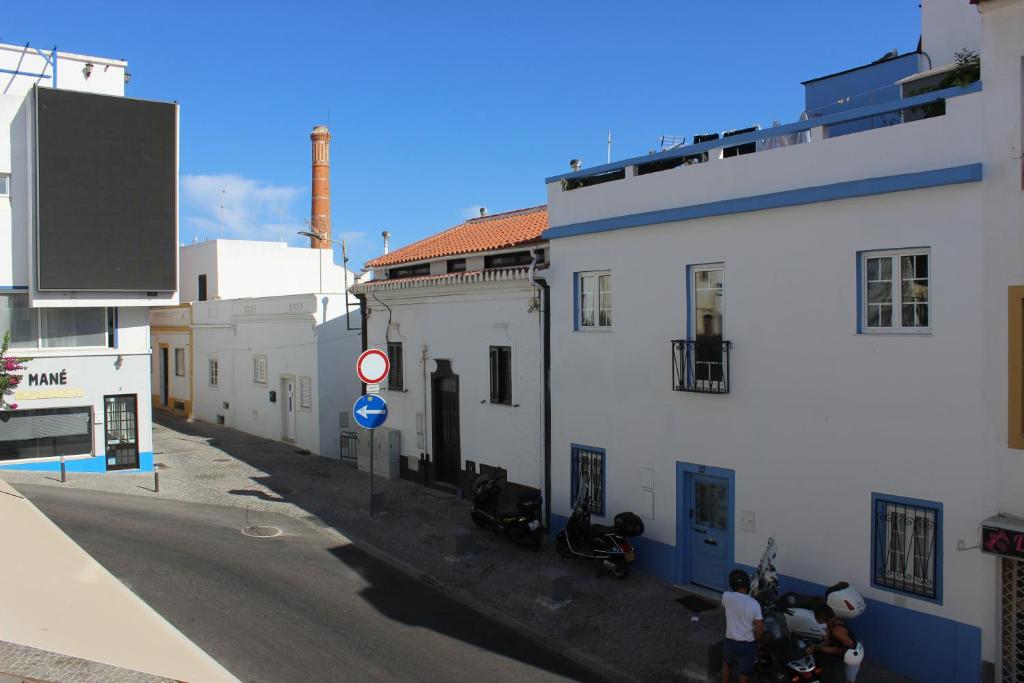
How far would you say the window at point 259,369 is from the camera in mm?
24516

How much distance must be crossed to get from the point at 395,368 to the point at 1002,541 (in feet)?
43.9

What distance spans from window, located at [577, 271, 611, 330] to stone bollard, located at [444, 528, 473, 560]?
163 inches

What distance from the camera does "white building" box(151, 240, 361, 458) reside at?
2165cm

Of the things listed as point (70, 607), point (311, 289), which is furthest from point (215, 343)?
point (70, 607)

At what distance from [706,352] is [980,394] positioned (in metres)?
3.51

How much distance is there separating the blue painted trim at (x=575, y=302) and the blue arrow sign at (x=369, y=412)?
3957 mm

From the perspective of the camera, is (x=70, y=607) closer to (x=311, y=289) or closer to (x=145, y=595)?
(x=145, y=595)

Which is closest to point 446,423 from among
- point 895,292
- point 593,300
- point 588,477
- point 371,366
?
point 371,366

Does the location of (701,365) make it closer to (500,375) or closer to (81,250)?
(500,375)

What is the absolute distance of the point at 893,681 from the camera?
8.30 m

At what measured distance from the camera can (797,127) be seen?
31.4 ft

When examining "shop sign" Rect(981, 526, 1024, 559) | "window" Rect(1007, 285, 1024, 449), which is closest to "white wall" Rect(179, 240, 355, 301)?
"window" Rect(1007, 285, 1024, 449)

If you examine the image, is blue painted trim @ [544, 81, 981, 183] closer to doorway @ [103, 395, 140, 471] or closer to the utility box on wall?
the utility box on wall

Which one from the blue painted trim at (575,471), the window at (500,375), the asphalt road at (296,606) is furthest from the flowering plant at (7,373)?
the blue painted trim at (575,471)
